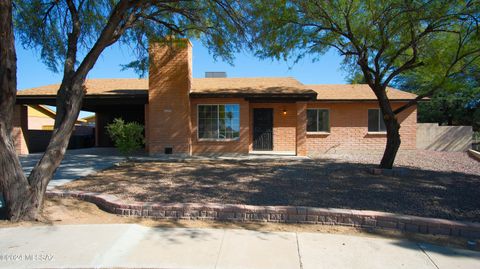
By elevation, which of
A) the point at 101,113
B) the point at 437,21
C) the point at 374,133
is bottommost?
the point at 374,133

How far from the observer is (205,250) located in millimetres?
4367

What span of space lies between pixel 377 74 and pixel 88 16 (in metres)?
8.89

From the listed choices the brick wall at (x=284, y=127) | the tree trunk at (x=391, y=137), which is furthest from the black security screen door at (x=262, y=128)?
the tree trunk at (x=391, y=137)

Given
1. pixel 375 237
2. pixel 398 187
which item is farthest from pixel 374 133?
pixel 375 237

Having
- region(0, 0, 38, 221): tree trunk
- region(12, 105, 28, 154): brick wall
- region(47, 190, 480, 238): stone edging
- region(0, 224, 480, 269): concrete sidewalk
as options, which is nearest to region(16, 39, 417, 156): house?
region(12, 105, 28, 154): brick wall

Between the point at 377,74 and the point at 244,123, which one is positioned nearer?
the point at 377,74

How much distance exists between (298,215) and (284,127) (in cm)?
1133

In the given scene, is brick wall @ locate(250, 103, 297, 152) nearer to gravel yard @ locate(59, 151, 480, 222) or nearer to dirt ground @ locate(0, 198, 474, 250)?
gravel yard @ locate(59, 151, 480, 222)

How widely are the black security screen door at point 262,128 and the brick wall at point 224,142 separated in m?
1.96

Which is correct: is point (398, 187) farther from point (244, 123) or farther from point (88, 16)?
point (88, 16)

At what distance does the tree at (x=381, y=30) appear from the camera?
8695 millimetres

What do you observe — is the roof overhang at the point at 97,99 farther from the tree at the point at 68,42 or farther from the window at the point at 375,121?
the window at the point at 375,121

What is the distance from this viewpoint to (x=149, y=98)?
14.6 m

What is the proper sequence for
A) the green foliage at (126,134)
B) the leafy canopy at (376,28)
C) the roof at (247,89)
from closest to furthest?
the leafy canopy at (376,28) → the green foliage at (126,134) → the roof at (247,89)
